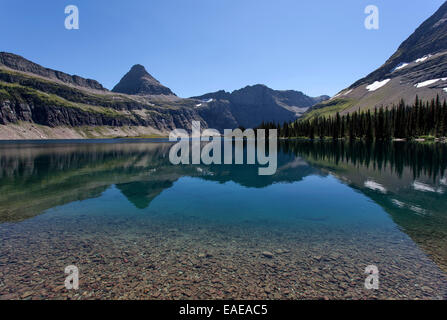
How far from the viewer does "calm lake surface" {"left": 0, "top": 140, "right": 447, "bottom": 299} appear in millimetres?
10922

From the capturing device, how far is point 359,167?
1972 inches

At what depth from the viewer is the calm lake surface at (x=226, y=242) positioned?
1092 centimetres

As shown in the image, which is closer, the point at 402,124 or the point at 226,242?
the point at 226,242

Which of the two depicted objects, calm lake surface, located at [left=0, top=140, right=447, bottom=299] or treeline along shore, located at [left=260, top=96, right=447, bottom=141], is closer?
calm lake surface, located at [left=0, top=140, right=447, bottom=299]

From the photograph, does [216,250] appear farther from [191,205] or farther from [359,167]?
[359,167]

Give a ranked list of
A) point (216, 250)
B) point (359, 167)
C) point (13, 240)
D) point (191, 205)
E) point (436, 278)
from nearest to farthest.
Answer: point (436, 278) → point (216, 250) → point (13, 240) → point (191, 205) → point (359, 167)

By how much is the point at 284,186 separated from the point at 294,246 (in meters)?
21.0

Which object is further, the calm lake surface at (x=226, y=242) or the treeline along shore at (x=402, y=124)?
the treeline along shore at (x=402, y=124)

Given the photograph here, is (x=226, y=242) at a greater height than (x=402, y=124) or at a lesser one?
lesser

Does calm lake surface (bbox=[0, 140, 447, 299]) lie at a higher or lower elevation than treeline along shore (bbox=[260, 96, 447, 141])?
Result: lower

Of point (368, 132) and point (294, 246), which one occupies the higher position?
point (368, 132)

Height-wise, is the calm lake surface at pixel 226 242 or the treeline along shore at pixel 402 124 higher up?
the treeline along shore at pixel 402 124

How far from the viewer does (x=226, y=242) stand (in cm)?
1585
